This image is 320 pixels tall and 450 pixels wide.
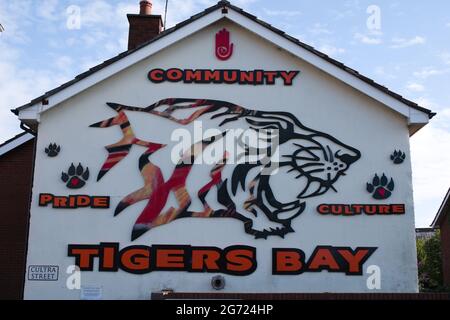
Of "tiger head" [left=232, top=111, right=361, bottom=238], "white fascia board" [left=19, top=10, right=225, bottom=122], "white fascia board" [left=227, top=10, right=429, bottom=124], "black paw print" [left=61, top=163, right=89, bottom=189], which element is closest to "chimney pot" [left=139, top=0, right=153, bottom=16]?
"white fascia board" [left=19, top=10, right=225, bottom=122]

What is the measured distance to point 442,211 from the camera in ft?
84.9

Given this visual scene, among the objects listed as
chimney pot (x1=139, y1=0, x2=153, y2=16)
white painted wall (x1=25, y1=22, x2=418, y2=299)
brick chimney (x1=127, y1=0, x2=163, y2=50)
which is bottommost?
white painted wall (x1=25, y1=22, x2=418, y2=299)

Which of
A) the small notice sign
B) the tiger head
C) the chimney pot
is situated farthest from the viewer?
the chimney pot

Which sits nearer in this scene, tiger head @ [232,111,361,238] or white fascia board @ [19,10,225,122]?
tiger head @ [232,111,361,238]

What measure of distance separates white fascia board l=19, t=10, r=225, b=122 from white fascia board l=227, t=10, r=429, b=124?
69 cm

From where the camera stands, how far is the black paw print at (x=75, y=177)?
476 inches

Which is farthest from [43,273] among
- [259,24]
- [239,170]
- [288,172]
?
[259,24]

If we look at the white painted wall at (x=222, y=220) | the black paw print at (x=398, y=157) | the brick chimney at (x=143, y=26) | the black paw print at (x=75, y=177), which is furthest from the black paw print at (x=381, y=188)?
the brick chimney at (x=143, y=26)

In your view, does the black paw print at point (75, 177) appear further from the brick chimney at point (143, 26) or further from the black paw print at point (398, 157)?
the black paw print at point (398, 157)

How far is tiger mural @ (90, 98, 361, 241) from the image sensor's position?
12023 mm

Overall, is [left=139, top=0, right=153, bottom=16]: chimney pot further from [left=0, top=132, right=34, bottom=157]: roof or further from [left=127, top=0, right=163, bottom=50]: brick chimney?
[left=0, top=132, right=34, bottom=157]: roof

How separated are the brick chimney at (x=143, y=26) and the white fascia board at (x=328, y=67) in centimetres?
336

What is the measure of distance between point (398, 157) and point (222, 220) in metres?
4.20

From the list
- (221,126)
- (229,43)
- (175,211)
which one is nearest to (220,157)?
(221,126)
